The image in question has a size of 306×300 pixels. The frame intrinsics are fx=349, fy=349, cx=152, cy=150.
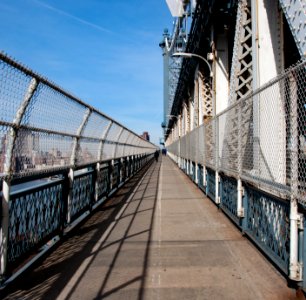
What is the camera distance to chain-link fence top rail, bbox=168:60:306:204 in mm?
3428

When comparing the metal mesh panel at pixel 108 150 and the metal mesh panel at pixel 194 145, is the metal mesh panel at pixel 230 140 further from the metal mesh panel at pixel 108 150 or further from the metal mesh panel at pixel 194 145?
the metal mesh panel at pixel 194 145

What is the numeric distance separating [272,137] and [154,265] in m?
2.28

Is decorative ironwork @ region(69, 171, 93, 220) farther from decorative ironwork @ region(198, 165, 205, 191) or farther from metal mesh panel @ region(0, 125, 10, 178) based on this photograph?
decorative ironwork @ region(198, 165, 205, 191)

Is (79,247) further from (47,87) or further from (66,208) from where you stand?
(47,87)

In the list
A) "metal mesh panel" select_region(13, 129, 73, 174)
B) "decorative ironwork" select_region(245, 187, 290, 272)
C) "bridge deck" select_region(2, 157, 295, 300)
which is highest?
"metal mesh panel" select_region(13, 129, 73, 174)

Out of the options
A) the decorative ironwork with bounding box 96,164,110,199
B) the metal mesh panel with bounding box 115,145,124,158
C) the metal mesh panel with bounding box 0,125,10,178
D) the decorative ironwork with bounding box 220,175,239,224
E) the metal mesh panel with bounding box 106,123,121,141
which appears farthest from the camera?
the metal mesh panel with bounding box 115,145,124,158

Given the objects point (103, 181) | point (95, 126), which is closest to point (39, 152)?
point (95, 126)

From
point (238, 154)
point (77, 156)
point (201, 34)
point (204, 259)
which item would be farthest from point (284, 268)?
point (201, 34)

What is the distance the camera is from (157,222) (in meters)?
6.62

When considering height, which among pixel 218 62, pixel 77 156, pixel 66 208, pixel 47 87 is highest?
pixel 218 62

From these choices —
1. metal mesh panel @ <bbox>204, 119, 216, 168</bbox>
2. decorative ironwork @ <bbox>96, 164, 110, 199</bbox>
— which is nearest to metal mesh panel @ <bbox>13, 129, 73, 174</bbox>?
decorative ironwork @ <bbox>96, 164, 110, 199</bbox>

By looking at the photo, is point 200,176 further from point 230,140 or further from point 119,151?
point 230,140

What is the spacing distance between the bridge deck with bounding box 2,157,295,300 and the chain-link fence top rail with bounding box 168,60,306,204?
973mm

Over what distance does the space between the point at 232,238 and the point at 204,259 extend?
1187mm
